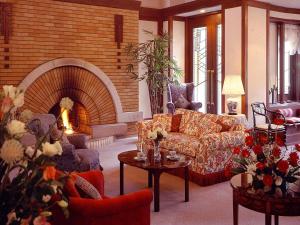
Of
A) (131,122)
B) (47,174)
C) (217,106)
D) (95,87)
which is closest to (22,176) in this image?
(47,174)

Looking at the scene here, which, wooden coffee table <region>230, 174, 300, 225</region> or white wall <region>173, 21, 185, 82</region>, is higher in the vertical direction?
white wall <region>173, 21, 185, 82</region>

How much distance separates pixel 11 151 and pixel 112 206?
131cm

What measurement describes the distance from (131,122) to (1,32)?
→ 3344 mm

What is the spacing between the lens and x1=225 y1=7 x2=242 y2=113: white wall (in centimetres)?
763

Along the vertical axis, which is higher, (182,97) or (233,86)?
(233,86)

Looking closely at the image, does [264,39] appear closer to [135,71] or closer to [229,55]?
[229,55]

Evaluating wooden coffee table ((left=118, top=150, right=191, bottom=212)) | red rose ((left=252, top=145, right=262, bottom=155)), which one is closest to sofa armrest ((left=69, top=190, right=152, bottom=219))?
red rose ((left=252, top=145, right=262, bottom=155))

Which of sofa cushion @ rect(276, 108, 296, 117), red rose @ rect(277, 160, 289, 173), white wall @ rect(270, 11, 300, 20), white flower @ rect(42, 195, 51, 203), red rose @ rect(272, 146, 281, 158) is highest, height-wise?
white wall @ rect(270, 11, 300, 20)

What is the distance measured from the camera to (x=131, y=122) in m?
8.33

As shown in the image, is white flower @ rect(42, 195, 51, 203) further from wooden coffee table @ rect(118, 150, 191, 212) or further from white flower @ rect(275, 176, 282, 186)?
wooden coffee table @ rect(118, 150, 191, 212)

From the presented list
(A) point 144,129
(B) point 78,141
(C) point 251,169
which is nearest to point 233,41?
(A) point 144,129

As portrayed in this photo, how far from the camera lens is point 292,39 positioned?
8.93m

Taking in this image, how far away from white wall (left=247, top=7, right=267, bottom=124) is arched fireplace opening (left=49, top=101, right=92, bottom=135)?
3.50 m

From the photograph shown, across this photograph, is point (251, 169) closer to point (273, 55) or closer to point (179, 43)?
point (273, 55)
